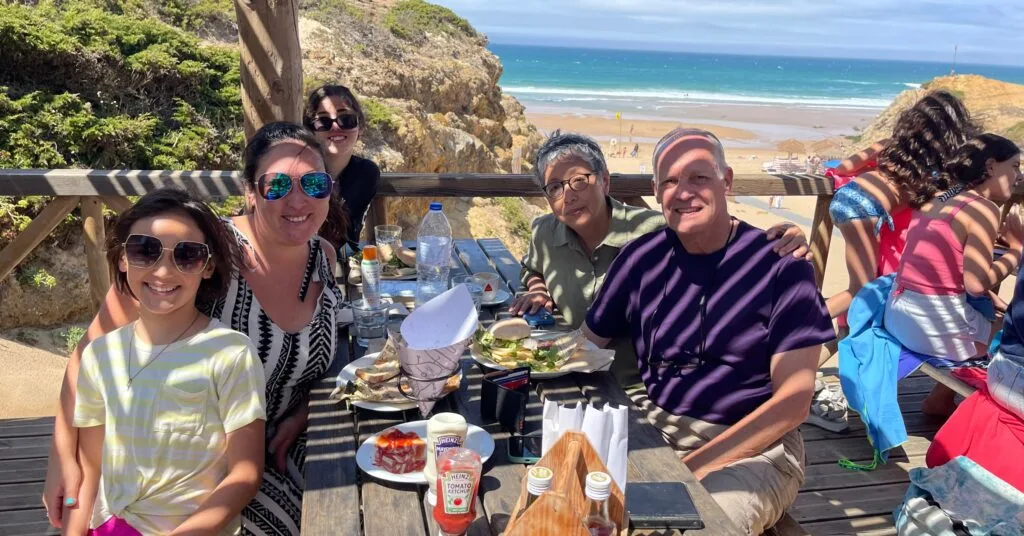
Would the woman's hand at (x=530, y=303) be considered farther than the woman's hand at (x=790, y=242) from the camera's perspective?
Yes

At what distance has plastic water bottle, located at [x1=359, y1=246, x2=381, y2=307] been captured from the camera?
2527 mm

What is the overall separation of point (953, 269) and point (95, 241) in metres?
3.84

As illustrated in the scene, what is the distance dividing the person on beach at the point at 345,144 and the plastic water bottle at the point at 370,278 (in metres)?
0.66

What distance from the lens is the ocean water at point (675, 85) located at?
43.9 metres

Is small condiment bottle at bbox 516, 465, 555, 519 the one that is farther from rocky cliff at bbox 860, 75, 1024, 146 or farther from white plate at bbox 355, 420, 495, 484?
rocky cliff at bbox 860, 75, 1024, 146

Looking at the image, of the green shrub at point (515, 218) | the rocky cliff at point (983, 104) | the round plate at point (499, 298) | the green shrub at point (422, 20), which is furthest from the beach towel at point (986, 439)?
the rocky cliff at point (983, 104)

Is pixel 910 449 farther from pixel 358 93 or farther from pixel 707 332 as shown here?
pixel 358 93

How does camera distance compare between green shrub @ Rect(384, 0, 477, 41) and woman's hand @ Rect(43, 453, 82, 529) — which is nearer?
woman's hand @ Rect(43, 453, 82, 529)

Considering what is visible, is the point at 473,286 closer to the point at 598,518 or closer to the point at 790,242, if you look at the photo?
the point at 790,242

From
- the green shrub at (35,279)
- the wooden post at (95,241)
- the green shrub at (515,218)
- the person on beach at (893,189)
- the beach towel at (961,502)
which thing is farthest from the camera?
the green shrub at (515,218)

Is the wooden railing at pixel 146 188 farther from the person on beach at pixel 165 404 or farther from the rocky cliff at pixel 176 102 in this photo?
the rocky cliff at pixel 176 102

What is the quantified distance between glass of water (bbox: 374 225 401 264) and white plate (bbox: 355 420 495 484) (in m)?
1.45

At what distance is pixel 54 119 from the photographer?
6863mm

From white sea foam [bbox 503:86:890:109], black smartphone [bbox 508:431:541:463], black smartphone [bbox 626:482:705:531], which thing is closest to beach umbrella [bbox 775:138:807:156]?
white sea foam [bbox 503:86:890:109]
